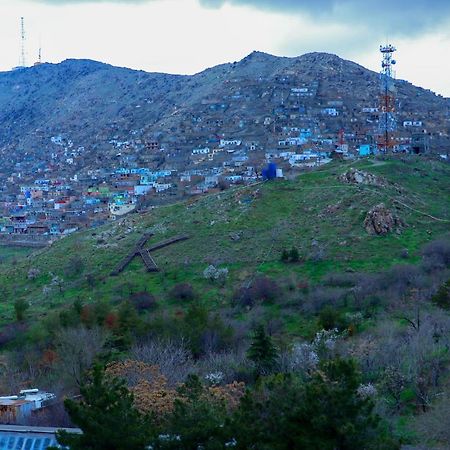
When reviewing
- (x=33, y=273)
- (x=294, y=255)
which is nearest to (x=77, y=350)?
(x=294, y=255)

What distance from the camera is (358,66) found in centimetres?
7706

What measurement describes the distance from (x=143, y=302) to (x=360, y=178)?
11.9 metres

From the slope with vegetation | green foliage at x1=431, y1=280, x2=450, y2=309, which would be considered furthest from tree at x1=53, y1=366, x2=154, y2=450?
green foliage at x1=431, y1=280, x2=450, y2=309

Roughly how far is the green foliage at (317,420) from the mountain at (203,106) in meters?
42.7

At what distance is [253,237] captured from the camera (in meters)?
28.6

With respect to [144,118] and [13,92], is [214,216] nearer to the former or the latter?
[144,118]

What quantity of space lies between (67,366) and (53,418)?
3660 millimetres

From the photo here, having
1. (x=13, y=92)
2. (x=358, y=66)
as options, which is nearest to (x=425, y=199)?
(x=358, y=66)

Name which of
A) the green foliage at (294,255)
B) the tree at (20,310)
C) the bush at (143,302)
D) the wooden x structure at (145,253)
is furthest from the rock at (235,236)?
the tree at (20,310)

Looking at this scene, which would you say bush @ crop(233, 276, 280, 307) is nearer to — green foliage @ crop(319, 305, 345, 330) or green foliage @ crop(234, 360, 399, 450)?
green foliage @ crop(319, 305, 345, 330)

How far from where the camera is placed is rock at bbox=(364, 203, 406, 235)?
88.0ft

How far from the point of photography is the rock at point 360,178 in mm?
30587

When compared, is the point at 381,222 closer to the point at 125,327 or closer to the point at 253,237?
the point at 253,237

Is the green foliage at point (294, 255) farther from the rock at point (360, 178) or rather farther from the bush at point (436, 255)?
the rock at point (360, 178)
